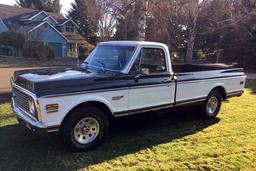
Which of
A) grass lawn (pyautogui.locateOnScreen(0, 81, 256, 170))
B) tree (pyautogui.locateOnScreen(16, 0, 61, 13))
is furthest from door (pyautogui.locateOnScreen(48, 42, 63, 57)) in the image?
grass lawn (pyautogui.locateOnScreen(0, 81, 256, 170))

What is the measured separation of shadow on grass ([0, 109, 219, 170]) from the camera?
4.77 metres

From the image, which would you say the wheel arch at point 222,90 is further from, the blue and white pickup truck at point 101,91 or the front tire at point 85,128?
the front tire at point 85,128

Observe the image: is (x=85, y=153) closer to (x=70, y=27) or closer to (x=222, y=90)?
(x=222, y=90)

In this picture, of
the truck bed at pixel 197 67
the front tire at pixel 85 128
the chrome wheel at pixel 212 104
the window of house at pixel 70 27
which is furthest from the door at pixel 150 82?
the window of house at pixel 70 27

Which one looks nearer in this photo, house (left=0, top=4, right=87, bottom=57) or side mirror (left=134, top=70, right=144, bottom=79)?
side mirror (left=134, top=70, right=144, bottom=79)

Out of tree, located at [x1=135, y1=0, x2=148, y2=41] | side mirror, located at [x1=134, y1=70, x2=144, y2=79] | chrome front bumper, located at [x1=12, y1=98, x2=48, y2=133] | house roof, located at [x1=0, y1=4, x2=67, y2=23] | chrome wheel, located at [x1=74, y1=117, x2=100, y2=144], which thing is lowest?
chrome wheel, located at [x1=74, y1=117, x2=100, y2=144]

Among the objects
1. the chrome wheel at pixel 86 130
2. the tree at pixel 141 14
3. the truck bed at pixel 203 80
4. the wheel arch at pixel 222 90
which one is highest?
the tree at pixel 141 14

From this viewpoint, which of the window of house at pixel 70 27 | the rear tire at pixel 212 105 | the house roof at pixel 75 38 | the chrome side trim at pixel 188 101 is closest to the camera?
the chrome side trim at pixel 188 101

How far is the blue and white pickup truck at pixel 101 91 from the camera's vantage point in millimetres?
4750

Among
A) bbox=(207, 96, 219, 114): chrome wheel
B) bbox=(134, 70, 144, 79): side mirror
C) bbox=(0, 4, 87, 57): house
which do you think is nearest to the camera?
bbox=(134, 70, 144, 79): side mirror

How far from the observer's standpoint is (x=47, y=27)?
3791cm

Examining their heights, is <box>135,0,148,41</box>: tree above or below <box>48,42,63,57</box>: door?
above

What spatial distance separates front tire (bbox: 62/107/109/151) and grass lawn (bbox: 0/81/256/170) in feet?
0.55

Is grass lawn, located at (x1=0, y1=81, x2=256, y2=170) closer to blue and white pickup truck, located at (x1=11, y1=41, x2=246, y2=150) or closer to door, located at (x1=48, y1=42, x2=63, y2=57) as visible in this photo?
blue and white pickup truck, located at (x1=11, y1=41, x2=246, y2=150)
